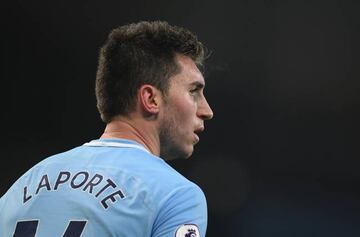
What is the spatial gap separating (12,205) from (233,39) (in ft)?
9.24

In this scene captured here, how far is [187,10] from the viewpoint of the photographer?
11.2 ft

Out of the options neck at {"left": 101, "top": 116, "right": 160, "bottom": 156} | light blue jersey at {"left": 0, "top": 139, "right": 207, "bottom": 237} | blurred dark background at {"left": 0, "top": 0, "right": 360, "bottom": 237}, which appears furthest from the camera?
blurred dark background at {"left": 0, "top": 0, "right": 360, "bottom": 237}

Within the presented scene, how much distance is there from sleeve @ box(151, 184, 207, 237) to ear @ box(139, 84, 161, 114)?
19 cm

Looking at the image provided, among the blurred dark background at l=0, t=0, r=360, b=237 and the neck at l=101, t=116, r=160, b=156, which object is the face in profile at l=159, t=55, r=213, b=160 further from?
the blurred dark background at l=0, t=0, r=360, b=237

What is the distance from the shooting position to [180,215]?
71 cm

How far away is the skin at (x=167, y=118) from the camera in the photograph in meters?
0.88

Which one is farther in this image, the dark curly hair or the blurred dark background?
the blurred dark background

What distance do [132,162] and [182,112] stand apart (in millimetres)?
155

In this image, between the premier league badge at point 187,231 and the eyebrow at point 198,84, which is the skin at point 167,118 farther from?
the premier league badge at point 187,231

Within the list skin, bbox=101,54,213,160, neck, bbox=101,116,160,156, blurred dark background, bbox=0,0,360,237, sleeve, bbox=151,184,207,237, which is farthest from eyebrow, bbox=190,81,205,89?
blurred dark background, bbox=0,0,360,237

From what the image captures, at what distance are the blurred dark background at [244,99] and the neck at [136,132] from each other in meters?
2.60

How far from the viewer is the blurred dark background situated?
344 centimetres

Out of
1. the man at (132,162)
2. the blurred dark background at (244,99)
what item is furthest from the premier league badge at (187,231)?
the blurred dark background at (244,99)

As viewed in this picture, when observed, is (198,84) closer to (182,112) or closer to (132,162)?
(182,112)
